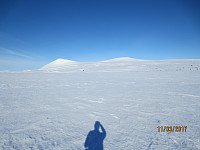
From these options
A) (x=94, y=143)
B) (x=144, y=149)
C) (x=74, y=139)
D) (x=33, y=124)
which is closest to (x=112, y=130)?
(x=94, y=143)

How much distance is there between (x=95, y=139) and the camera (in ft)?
7.25

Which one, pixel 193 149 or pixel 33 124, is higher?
pixel 33 124

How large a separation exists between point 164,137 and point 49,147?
256 centimetres

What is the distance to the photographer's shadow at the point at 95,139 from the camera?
2.05 m

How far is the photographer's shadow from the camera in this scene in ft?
6.72

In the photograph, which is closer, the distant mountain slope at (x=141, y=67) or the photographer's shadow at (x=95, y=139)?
the photographer's shadow at (x=95, y=139)

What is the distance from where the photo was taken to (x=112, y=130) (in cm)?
249

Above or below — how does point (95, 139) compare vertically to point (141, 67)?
below

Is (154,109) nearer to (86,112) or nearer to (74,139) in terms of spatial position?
(86,112)

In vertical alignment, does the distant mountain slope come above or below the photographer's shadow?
above

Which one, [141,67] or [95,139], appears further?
[141,67]

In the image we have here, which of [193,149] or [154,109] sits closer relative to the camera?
[193,149]

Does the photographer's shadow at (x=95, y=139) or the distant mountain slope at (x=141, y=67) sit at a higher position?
the distant mountain slope at (x=141, y=67)

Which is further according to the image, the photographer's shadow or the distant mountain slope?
the distant mountain slope
